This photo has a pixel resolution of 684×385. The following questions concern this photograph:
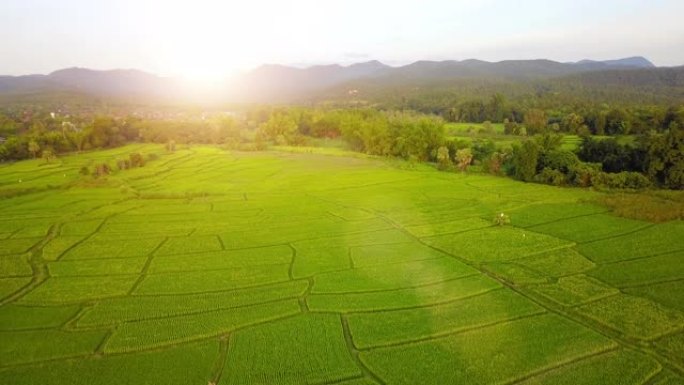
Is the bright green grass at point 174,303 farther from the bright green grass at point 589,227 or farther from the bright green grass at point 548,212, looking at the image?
the bright green grass at point 548,212

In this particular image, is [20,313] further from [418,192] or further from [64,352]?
[418,192]

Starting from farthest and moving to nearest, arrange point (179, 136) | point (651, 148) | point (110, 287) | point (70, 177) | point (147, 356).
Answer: point (179, 136) < point (70, 177) < point (651, 148) < point (110, 287) < point (147, 356)

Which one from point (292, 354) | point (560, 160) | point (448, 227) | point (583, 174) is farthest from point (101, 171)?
point (583, 174)

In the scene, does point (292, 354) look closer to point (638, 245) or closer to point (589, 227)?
point (638, 245)

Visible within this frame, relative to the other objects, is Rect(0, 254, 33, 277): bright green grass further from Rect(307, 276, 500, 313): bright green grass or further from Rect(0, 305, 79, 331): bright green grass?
Rect(307, 276, 500, 313): bright green grass

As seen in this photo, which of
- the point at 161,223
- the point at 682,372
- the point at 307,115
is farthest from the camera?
the point at 307,115

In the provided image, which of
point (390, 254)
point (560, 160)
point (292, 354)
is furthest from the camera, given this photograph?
point (560, 160)

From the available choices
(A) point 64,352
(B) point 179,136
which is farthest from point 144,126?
(A) point 64,352
